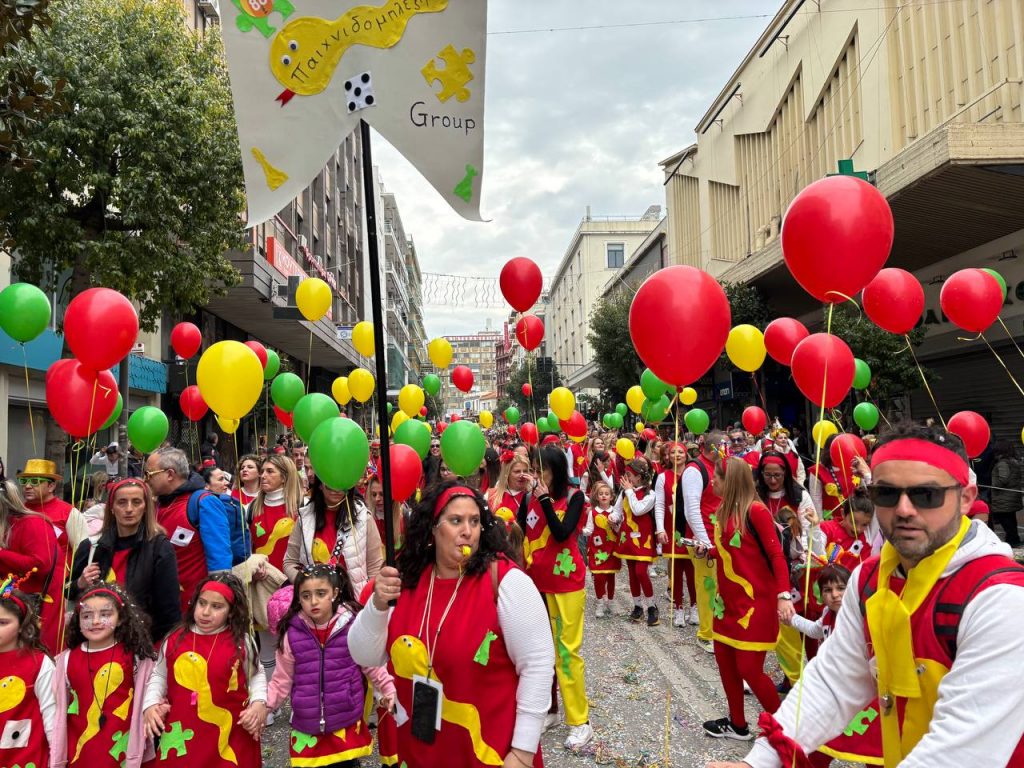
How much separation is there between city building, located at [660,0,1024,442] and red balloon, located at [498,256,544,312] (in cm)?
792

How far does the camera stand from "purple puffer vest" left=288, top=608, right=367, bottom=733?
128 inches

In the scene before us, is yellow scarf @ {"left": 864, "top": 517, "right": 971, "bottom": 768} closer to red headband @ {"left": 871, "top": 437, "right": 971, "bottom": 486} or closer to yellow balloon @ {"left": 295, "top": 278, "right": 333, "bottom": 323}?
red headband @ {"left": 871, "top": 437, "right": 971, "bottom": 486}

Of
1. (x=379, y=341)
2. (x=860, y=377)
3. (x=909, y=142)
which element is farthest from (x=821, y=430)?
(x=909, y=142)

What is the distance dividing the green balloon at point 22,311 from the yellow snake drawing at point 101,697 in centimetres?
348

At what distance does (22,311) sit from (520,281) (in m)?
3.86

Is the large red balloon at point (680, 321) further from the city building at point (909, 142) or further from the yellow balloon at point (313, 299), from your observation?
the city building at point (909, 142)

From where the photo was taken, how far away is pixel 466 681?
235cm

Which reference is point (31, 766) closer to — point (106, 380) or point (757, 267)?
point (106, 380)

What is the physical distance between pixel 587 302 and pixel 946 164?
148ft

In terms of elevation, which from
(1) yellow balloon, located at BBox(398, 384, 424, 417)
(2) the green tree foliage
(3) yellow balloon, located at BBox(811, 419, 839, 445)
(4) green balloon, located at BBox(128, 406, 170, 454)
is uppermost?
(2) the green tree foliage

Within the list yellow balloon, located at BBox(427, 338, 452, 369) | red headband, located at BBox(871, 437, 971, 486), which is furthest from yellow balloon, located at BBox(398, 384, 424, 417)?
red headband, located at BBox(871, 437, 971, 486)

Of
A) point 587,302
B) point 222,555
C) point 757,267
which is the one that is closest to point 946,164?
point 757,267

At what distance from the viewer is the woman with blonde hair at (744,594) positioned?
13.5ft

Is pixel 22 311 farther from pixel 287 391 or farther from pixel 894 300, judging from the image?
pixel 894 300
